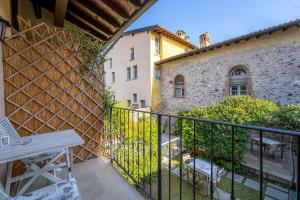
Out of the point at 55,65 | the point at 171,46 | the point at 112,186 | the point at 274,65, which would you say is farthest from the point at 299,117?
the point at 171,46

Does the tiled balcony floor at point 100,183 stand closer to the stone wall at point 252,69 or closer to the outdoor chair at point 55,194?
the outdoor chair at point 55,194

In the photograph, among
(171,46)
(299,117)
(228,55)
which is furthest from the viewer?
(171,46)

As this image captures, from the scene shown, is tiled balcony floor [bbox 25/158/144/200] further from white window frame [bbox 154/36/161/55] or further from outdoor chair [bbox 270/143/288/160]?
white window frame [bbox 154/36/161/55]

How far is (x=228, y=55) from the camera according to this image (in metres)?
7.42

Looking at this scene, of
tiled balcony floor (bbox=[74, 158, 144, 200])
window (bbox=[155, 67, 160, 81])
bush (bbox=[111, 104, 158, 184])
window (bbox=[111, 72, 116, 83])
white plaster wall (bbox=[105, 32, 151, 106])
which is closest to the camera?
tiled balcony floor (bbox=[74, 158, 144, 200])

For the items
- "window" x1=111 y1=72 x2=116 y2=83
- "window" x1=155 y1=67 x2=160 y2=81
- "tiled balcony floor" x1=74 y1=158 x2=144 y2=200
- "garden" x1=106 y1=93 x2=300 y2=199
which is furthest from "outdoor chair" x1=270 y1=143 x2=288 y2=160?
"window" x1=111 y1=72 x2=116 y2=83

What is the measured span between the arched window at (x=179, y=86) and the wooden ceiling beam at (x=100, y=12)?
22.5 ft

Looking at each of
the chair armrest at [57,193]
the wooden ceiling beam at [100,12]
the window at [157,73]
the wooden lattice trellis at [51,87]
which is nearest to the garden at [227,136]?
the wooden lattice trellis at [51,87]

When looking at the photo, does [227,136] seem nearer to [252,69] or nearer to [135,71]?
[252,69]

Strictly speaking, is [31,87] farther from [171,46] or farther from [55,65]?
[171,46]

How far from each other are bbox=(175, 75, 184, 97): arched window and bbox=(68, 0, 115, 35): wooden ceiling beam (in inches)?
259

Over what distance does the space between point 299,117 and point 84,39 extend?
5.46m

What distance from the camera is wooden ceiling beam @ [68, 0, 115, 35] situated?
2.75 metres

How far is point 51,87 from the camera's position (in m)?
2.63
